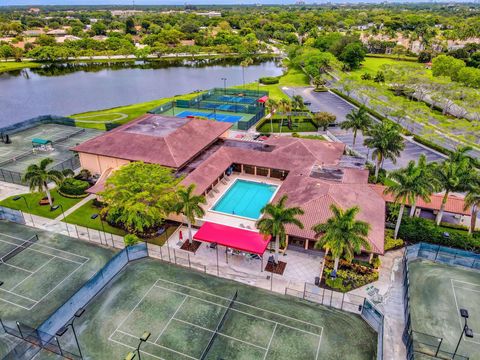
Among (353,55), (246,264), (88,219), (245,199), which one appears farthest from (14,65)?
(246,264)

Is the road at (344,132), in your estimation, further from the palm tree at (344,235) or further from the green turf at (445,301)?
the palm tree at (344,235)

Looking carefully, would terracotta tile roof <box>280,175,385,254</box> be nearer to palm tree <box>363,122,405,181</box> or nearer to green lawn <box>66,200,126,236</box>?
palm tree <box>363,122,405,181</box>

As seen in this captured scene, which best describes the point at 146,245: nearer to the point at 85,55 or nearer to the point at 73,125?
the point at 73,125

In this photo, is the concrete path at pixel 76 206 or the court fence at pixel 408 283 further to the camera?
the concrete path at pixel 76 206

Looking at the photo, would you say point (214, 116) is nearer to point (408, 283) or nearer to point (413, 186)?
point (413, 186)

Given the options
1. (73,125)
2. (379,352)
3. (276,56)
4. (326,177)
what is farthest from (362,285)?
(276,56)

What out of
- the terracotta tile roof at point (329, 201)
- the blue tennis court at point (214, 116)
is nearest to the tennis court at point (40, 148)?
the blue tennis court at point (214, 116)
